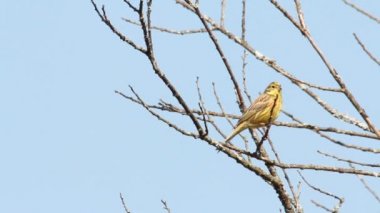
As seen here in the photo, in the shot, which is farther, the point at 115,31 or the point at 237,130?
the point at 237,130

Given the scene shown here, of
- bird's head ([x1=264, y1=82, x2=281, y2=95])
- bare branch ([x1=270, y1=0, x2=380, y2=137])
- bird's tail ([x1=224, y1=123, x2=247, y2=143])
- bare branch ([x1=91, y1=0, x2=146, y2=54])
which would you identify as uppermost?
bird's head ([x1=264, y1=82, x2=281, y2=95])

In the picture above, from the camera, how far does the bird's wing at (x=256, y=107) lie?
22.1 ft

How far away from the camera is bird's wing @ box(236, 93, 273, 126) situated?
6727 millimetres

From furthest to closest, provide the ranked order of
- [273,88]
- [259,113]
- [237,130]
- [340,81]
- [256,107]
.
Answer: [273,88] → [259,113] → [256,107] → [237,130] → [340,81]

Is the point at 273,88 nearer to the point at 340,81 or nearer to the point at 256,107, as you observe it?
the point at 256,107

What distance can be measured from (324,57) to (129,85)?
1298 millimetres

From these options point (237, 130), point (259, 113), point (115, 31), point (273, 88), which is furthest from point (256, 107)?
point (115, 31)

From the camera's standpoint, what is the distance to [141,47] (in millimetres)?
4359

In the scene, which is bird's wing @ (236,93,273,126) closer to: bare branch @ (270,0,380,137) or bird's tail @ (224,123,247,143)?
bird's tail @ (224,123,247,143)

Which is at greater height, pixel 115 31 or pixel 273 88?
pixel 273 88

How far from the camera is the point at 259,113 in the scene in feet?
25.8

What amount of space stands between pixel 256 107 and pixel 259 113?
0.27 meters

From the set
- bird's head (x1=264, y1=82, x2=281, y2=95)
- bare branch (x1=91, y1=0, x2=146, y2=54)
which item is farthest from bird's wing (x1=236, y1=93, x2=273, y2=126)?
bare branch (x1=91, y1=0, x2=146, y2=54)

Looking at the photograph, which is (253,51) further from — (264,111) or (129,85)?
(264,111)
